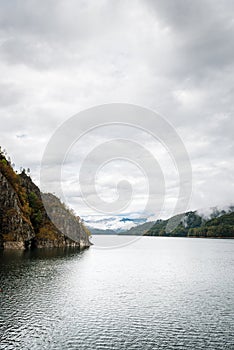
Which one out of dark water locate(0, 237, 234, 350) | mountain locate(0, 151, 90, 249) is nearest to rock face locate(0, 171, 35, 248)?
mountain locate(0, 151, 90, 249)

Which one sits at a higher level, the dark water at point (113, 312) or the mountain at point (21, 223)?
the mountain at point (21, 223)

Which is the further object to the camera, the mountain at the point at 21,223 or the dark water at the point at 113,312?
the mountain at the point at 21,223

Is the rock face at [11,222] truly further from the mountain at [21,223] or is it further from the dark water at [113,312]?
the dark water at [113,312]

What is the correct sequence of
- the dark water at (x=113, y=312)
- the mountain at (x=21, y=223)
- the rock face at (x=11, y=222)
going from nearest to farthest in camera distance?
the dark water at (x=113, y=312) → the rock face at (x=11, y=222) → the mountain at (x=21, y=223)

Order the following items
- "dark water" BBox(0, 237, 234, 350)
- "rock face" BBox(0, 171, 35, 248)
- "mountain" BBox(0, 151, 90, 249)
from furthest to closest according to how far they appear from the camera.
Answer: "mountain" BBox(0, 151, 90, 249), "rock face" BBox(0, 171, 35, 248), "dark water" BBox(0, 237, 234, 350)

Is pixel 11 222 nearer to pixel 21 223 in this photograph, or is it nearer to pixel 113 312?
pixel 21 223

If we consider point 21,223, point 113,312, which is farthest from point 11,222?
point 113,312

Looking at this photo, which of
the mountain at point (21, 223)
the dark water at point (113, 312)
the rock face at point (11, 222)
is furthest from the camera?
the mountain at point (21, 223)

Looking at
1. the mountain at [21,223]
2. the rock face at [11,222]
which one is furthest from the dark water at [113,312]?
the mountain at [21,223]

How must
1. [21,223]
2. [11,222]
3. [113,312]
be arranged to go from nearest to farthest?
[113,312], [11,222], [21,223]

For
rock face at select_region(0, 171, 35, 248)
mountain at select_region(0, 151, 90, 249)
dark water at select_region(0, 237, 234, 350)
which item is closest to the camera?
dark water at select_region(0, 237, 234, 350)

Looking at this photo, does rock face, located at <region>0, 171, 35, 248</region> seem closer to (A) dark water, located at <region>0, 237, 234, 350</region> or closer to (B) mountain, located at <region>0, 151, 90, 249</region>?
(B) mountain, located at <region>0, 151, 90, 249</region>

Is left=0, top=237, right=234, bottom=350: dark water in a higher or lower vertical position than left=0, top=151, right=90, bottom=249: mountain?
lower

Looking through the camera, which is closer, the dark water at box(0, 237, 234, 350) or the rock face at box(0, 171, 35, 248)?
the dark water at box(0, 237, 234, 350)
